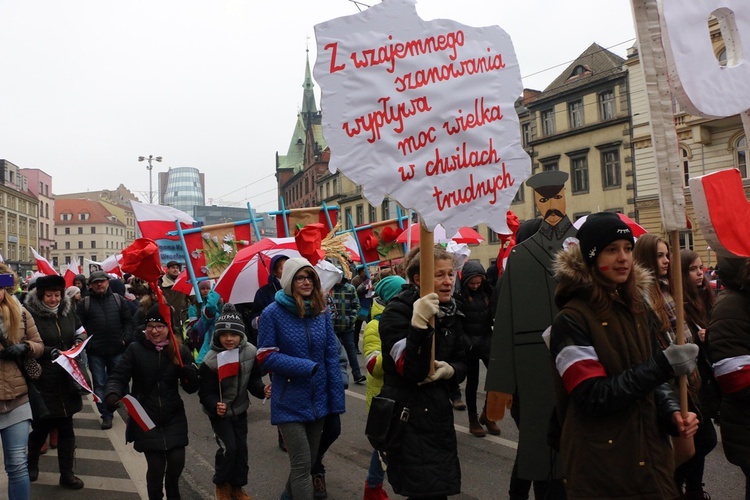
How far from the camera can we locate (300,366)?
14.1 ft

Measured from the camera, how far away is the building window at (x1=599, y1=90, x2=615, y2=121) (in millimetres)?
32656

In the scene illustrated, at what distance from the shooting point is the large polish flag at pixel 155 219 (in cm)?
888

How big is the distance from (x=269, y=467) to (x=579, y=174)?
1245 inches

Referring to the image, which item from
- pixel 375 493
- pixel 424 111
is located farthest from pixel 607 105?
pixel 424 111

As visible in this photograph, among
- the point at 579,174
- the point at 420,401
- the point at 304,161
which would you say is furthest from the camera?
the point at 304,161

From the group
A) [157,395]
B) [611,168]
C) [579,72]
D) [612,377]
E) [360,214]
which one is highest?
[579,72]

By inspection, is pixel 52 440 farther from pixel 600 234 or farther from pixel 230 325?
pixel 600 234

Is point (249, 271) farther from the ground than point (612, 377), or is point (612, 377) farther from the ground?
point (249, 271)

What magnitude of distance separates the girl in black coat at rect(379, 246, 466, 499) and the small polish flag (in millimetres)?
1935

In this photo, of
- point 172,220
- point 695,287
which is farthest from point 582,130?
point 695,287

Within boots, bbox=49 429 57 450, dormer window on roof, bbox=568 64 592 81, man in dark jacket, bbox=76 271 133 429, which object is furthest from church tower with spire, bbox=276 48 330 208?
boots, bbox=49 429 57 450

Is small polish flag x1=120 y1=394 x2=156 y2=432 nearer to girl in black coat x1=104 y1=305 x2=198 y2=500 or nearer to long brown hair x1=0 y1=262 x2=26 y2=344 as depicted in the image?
girl in black coat x1=104 y1=305 x2=198 y2=500

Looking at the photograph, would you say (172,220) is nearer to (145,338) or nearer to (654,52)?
(145,338)

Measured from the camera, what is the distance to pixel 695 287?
4.45 m
